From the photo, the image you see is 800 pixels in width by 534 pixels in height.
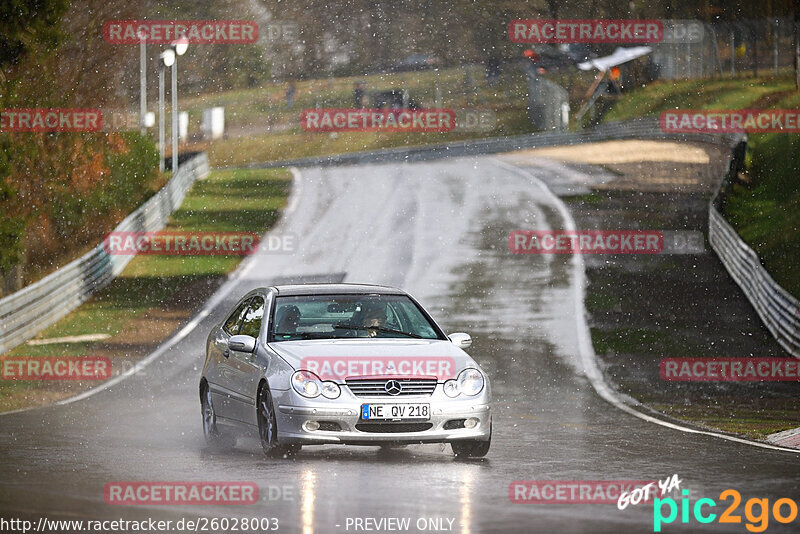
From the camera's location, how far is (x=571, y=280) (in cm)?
3078

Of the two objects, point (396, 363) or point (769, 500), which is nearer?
point (769, 500)

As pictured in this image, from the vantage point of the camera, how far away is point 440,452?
11703mm

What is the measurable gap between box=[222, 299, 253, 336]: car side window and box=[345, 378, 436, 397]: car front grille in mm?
2232

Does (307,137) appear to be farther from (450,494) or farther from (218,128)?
(450,494)

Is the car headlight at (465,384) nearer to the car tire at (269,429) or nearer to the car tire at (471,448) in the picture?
the car tire at (471,448)

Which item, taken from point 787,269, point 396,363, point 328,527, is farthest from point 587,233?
point 328,527

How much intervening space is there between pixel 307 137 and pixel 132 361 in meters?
53.0

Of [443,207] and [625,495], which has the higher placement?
[625,495]

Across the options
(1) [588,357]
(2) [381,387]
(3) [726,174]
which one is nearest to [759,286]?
(1) [588,357]

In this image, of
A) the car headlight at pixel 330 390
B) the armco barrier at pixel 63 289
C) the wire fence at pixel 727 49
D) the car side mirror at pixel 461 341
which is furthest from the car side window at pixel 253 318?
the wire fence at pixel 727 49

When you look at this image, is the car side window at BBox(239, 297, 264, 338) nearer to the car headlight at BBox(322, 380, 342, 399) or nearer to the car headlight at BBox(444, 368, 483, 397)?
the car headlight at BBox(322, 380, 342, 399)

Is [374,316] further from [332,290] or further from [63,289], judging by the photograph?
[63,289]

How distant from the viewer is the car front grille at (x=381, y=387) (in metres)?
10.6

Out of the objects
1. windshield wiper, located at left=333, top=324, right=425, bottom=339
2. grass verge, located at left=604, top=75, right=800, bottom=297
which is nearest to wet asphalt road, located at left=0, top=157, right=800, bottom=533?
windshield wiper, located at left=333, top=324, right=425, bottom=339
